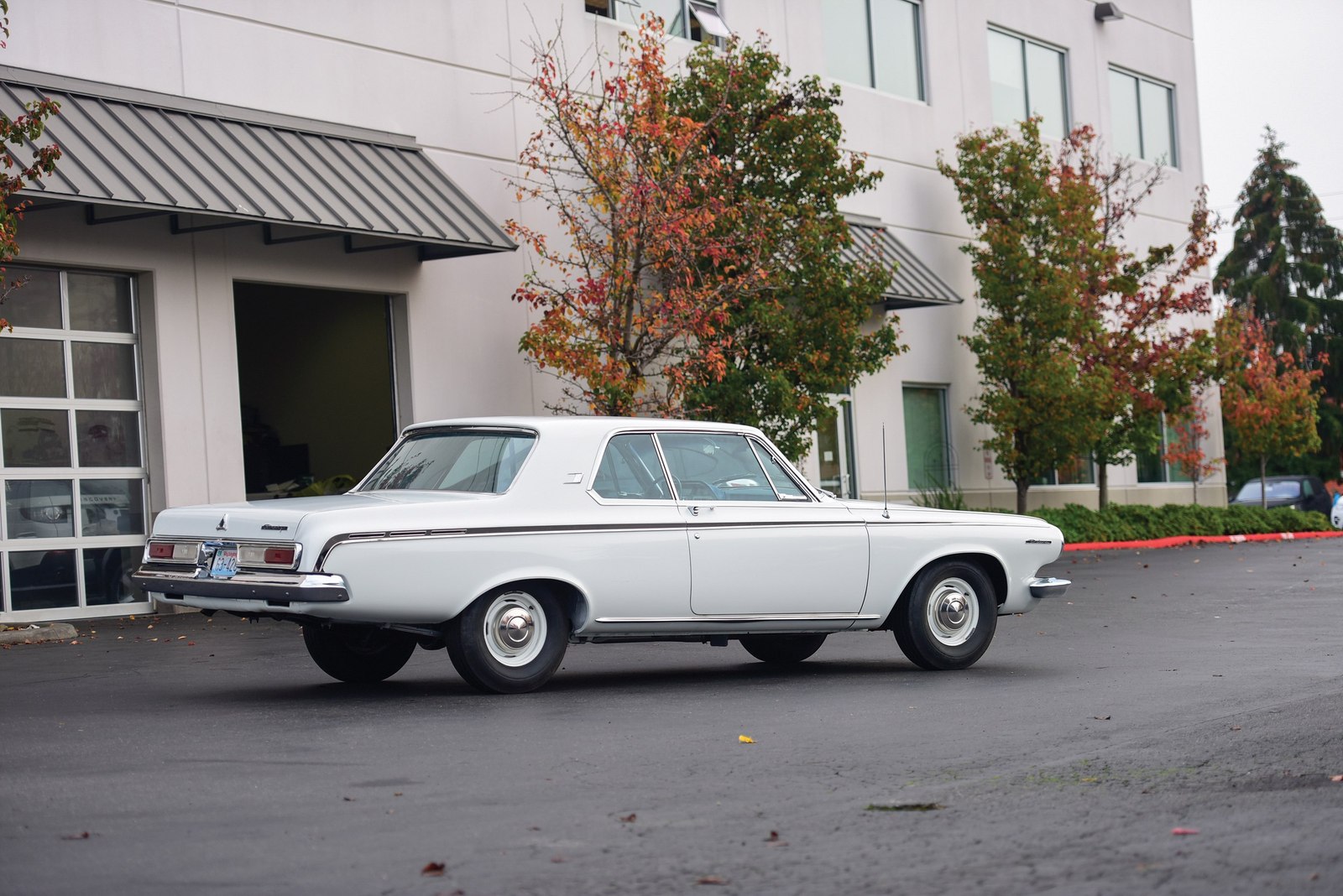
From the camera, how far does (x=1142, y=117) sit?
34.8 m

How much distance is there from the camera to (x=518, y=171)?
20359 millimetres

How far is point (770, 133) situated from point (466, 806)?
15809 mm

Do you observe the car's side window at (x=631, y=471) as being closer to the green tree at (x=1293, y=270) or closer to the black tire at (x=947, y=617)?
the black tire at (x=947, y=617)

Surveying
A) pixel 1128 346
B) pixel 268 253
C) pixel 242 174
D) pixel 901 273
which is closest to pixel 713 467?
pixel 242 174

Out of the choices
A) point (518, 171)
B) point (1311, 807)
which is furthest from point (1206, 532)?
point (1311, 807)

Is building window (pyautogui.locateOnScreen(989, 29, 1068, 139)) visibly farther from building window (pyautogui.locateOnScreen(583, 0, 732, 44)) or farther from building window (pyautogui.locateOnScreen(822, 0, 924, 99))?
building window (pyautogui.locateOnScreen(583, 0, 732, 44))

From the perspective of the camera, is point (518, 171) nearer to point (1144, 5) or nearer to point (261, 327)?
point (261, 327)

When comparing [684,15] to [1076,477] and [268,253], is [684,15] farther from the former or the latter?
[1076,477]

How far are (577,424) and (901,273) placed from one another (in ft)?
52.7

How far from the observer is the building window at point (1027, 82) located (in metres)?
30.2

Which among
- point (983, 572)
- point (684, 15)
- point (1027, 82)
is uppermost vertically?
point (1027, 82)

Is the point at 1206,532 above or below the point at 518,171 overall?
below

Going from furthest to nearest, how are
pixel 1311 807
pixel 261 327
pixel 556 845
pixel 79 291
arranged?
pixel 261 327 → pixel 79 291 → pixel 1311 807 → pixel 556 845

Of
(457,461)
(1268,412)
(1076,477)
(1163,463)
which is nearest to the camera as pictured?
(457,461)
